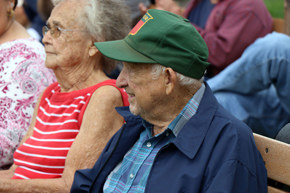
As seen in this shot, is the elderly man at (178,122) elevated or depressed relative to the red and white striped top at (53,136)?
elevated

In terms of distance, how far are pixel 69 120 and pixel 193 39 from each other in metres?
1.04

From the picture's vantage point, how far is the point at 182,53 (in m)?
1.70

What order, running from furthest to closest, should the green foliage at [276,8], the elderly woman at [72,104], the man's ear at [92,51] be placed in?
the green foliage at [276,8] → the man's ear at [92,51] → the elderly woman at [72,104]

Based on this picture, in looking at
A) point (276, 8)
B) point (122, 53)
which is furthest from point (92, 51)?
point (276, 8)

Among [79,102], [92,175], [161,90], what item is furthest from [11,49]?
[161,90]

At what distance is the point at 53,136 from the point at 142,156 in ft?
2.43

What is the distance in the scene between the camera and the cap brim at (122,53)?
1725mm

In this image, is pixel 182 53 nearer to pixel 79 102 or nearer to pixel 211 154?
pixel 211 154

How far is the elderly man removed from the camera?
1631 millimetres

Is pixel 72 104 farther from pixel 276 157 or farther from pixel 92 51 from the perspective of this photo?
pixel 276 157

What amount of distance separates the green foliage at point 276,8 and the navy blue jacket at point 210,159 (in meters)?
6.33

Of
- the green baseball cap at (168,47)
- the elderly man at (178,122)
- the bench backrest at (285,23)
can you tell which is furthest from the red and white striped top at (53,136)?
the bench backrest at (285,23)

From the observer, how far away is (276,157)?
1.88 metres

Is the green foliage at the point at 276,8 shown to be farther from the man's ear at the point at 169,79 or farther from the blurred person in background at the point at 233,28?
the man's ear at the point at 169,79
